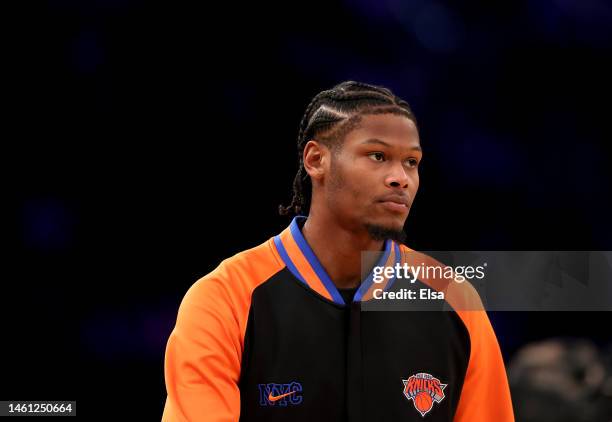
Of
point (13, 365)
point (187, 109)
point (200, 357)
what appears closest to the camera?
point (200, 357)

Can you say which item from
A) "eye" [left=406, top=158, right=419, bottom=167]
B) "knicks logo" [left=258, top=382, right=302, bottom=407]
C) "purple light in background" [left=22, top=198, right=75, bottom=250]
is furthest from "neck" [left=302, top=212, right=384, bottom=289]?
"purple light in background" [left=22, top=198, right=75, bottom=250]

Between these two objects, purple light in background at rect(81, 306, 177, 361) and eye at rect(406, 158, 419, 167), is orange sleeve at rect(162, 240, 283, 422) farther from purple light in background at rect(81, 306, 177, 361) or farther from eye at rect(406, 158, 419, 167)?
purple light in background at rect(81, 306, 177, 361)

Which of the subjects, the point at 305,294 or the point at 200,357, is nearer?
the point at 200,357

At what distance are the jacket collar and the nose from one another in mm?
249

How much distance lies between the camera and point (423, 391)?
240 centimetres

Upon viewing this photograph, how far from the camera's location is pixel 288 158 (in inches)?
151

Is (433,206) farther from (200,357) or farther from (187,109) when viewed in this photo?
(200,357)

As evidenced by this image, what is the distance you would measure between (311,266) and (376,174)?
0.32 meters

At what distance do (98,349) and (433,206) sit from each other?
158 centimetres

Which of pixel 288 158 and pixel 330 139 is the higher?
pixel 288 158

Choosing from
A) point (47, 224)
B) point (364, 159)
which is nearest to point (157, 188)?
point (47, 224)

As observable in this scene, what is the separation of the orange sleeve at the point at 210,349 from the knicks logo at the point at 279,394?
80 millimetres

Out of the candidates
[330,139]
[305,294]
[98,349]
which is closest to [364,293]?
[305,294]

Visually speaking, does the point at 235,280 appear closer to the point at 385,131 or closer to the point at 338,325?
the point at 338,325
